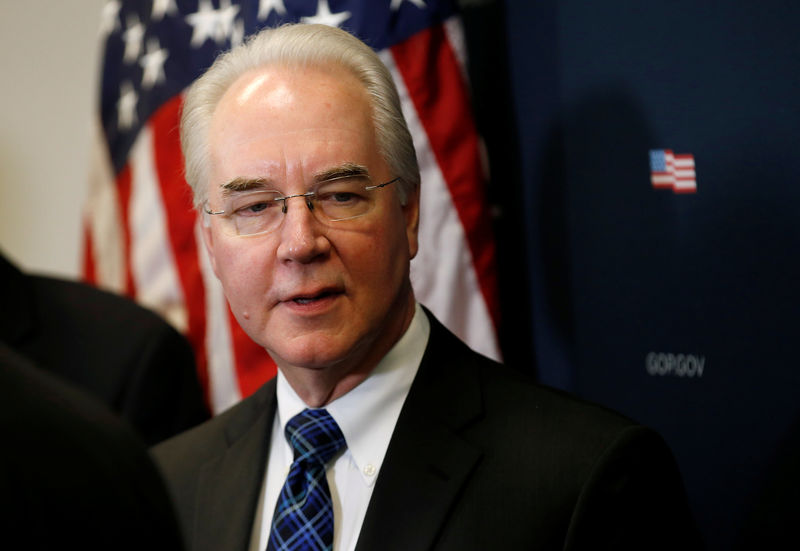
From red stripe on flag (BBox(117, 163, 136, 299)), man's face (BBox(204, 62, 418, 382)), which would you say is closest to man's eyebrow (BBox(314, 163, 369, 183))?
man's face (BBox(204, 62, 418, 382))

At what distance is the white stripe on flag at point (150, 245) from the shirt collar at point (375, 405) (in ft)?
3.70

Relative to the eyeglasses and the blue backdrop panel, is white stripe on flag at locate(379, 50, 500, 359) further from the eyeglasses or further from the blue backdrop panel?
the eyeglasses

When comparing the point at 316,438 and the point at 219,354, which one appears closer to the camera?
the point at 316,438

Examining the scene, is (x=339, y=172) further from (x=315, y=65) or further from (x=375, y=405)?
(x=375, y=405)

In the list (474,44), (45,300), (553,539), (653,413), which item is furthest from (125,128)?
(553,539)

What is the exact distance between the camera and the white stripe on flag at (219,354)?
2.37 m

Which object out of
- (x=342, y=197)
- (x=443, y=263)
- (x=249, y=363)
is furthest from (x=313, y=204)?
(x=249, y=363)

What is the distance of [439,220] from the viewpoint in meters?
2.06

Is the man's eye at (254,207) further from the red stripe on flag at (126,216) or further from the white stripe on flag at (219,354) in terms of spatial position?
the red stripe on flag at (126,216)

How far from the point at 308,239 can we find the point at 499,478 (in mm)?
453

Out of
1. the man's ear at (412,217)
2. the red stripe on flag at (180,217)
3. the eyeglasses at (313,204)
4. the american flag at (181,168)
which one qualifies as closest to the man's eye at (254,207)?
the eyeglasses at (313,204)

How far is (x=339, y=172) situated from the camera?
1.43m

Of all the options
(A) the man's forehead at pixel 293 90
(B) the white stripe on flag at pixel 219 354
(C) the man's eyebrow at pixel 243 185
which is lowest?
(B) the white stripe on flag at pixel 219 354

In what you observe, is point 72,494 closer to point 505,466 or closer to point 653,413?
point 505,466
